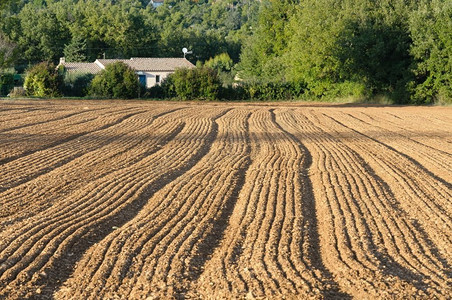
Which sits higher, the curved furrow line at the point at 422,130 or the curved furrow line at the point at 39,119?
the curved furrow line at the point at 422,130

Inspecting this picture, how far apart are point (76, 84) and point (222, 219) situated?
1731 inches

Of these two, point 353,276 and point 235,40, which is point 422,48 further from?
point 235,40

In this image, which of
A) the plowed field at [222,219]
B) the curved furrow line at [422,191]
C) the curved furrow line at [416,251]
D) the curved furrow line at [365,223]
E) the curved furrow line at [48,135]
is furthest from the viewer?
the curved furrow line at [48,135]

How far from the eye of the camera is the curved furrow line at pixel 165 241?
6.52 meters

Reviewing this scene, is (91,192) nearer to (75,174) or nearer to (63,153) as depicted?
(75,174)

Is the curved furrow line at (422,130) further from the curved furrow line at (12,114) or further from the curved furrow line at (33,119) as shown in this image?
the curved furrow line at (12,114)

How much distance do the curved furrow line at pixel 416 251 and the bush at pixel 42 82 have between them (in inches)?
1673

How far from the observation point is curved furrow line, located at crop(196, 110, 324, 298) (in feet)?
21.1

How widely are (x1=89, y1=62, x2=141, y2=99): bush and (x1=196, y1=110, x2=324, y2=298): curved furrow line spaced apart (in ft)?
119

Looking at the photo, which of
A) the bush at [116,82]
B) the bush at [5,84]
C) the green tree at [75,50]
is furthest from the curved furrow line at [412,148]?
the green tree at [75,50]

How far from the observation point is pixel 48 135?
64.8 feet

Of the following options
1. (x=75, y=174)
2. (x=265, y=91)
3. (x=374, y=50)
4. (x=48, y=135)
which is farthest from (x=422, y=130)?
(x=265, y=91)

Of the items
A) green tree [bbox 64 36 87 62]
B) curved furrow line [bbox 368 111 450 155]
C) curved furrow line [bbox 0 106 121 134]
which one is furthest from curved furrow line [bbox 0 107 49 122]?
green tree [bbox 64 36 87 62]

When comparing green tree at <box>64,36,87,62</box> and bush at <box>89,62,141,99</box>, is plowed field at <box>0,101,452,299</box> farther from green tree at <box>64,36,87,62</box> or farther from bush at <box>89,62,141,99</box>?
green tree at <box>64,36,87,62</box>
